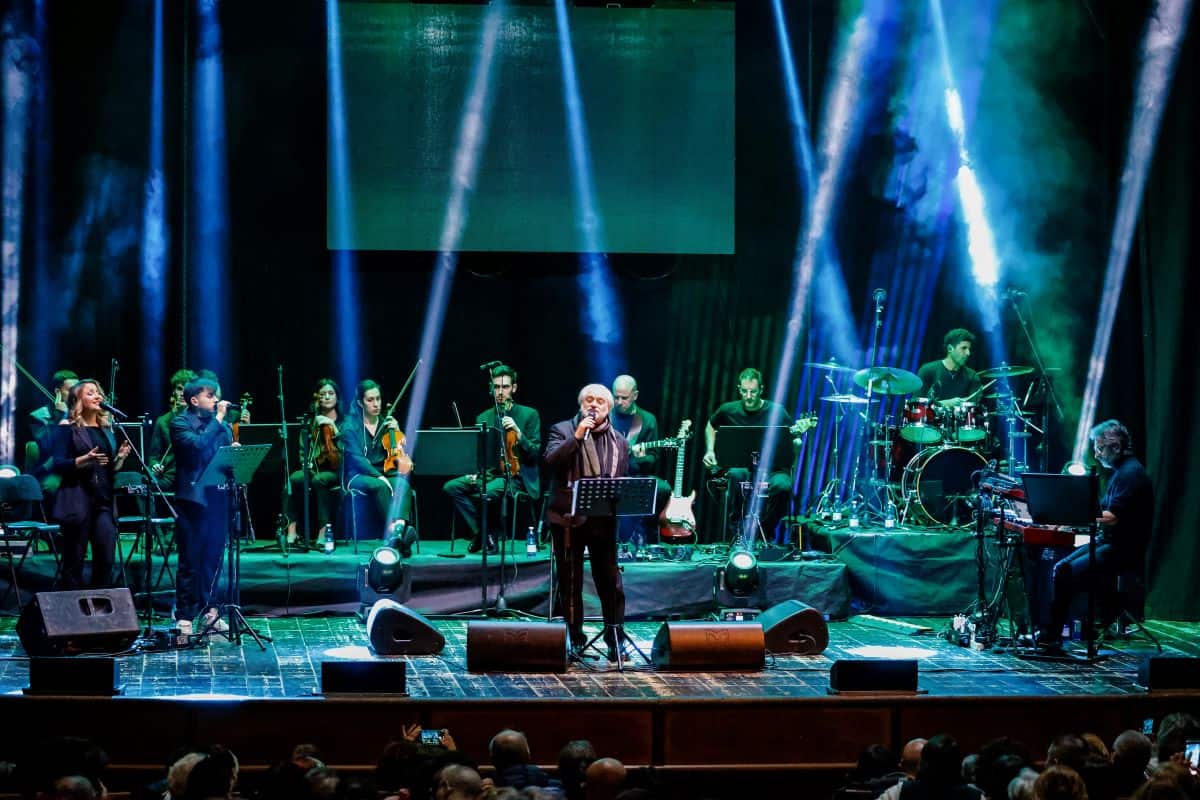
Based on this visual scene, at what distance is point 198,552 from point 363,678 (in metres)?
2.75

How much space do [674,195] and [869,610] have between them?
4148 mm

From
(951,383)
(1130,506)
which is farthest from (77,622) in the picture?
(951,383)

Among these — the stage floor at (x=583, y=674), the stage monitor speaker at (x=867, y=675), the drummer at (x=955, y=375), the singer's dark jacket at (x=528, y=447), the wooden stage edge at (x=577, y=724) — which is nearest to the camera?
the wooden stage edge at (x=577, y=724)

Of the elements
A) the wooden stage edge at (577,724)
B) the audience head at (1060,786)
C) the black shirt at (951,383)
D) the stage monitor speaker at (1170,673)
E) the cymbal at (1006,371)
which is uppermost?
the cymbal at (1006,371)

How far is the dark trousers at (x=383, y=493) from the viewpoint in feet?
38.9

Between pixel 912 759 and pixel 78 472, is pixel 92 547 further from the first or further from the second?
pixel 912 759

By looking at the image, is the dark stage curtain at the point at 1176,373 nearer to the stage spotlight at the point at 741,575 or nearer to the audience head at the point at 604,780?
the stage spotlight at the point at 741,575

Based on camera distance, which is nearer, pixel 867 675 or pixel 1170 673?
pixel 867 675

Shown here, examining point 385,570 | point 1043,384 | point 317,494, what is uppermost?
point 1043,384

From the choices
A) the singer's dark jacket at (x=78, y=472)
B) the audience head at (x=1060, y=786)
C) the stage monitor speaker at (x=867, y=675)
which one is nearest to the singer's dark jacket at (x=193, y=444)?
the singer's dark jacket at (x=78, y=472)

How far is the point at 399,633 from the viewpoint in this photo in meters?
9.41

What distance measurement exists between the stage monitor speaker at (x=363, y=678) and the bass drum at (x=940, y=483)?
5.82 metres

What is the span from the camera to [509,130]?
13.2 m

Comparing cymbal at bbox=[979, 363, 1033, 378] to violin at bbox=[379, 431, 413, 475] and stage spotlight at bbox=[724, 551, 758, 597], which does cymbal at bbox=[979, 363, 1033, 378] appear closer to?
stage spotlight at bbox=[724, 551, 758, 597]
